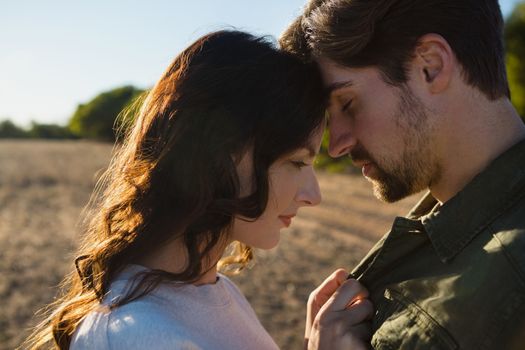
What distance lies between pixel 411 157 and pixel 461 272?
25.3 inches

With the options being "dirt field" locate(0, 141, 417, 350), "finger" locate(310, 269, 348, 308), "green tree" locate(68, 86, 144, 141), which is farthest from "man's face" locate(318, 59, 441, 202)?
"green tree" locate(68, 86, 144, 141)

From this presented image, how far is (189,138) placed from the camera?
207 cm

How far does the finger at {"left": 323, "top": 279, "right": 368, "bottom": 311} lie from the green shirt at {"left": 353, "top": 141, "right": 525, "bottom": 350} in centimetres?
5

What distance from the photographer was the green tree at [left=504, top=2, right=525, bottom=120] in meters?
15.6

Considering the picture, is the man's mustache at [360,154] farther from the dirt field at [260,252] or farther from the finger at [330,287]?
the dirt field at [260,252]

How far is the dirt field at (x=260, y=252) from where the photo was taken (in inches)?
242

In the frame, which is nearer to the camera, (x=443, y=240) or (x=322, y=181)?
(x=443, y=240)

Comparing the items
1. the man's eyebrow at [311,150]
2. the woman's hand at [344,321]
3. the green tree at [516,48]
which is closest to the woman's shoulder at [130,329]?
the woman's hand at [344,321]

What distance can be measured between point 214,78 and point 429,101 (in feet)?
2.61

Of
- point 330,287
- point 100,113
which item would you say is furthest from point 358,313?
point 100,113

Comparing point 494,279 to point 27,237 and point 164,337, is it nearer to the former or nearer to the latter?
point 164,337

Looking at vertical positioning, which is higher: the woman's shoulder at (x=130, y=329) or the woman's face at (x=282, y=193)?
the woman's face at (x=282, y=193)

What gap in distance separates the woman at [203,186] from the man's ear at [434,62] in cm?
41

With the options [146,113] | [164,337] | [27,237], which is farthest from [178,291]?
[27,237]
